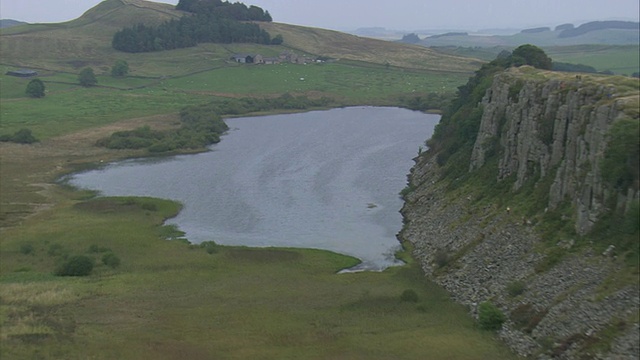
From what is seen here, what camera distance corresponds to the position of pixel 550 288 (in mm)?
50125

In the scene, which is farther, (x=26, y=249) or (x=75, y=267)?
(x=26, y=249)

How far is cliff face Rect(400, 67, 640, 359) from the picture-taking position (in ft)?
145

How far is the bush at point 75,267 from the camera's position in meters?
64.9

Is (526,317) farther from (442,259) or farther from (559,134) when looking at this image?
(559,134)

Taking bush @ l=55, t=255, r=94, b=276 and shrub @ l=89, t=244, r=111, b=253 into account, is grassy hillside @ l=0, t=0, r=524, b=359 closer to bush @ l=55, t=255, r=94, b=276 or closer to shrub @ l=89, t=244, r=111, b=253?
shrub @ l=89, t=244, r=111, b=253

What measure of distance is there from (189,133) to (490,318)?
105 metres

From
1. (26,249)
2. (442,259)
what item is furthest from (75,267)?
(442,259)

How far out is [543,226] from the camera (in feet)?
191

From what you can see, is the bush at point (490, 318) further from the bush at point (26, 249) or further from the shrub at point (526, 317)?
the bush at point (26, 249)

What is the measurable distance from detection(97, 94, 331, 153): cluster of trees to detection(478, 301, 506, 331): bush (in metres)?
95.2

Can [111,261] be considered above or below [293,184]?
above

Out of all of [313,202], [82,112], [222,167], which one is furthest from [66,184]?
[82,112]

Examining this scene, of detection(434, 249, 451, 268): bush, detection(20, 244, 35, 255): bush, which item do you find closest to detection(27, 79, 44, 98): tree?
detection(20, 244, 35, 255): bush

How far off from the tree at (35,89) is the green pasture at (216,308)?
116 metres
